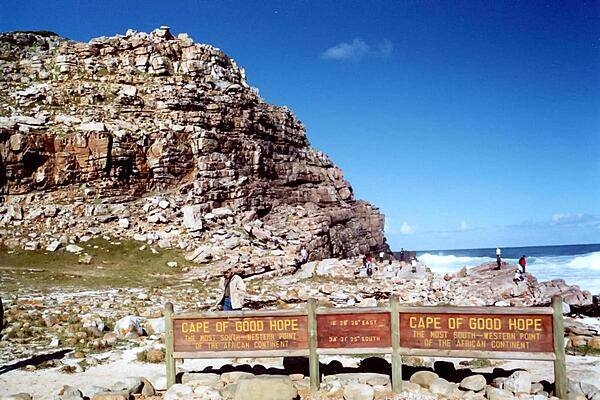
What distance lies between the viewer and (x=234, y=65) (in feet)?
208

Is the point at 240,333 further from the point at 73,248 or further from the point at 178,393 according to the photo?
the point at 73,248

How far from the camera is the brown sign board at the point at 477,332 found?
9.87 m

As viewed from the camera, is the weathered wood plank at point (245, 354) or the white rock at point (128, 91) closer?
the weathered wood plank at point (245, 354)

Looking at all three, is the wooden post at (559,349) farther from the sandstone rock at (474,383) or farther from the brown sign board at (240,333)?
the brown sign board at (240,333)

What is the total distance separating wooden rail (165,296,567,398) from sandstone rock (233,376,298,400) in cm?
85

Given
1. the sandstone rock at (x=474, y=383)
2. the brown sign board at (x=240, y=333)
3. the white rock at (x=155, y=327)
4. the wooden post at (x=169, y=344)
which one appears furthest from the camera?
the white rock at (x=155, y=327)

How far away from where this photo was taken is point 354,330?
35.0 ft

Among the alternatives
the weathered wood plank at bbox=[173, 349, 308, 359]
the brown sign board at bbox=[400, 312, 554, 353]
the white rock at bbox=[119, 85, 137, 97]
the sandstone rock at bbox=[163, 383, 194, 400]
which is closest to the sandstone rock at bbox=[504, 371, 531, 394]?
the brown sign board at bbox=[400, 312, 554, 353]

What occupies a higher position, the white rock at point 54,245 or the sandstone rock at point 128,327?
the white rock at point 54,245

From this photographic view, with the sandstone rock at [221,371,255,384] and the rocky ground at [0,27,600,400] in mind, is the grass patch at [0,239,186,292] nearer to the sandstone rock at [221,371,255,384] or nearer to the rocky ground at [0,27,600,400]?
the rocky ground at [0,27,600,400]

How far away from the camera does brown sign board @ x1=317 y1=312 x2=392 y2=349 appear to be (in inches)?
416

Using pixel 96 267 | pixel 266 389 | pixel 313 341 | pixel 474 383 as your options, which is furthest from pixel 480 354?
pixel 96 267

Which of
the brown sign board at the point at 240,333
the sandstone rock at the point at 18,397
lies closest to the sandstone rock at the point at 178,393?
the brown sign board at the point at 240,333

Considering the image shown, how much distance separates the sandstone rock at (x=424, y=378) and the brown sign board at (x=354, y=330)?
44.9 inches
